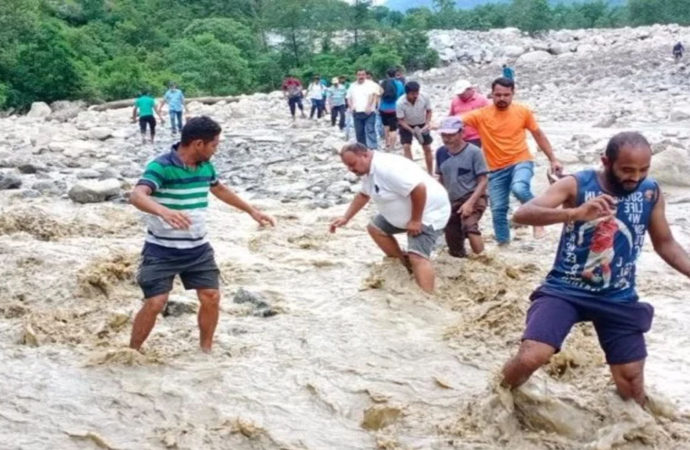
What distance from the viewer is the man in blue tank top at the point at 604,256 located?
3.95 meters

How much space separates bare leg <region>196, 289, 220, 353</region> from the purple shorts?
1.98 m

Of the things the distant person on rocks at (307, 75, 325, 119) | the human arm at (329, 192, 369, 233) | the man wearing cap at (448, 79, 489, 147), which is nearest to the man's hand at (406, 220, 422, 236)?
the human arm at (329, 192, 369, 233)

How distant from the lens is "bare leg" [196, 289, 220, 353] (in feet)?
17.6

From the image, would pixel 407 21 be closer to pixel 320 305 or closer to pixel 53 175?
pixel 53 175

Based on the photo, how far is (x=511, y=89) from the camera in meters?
7.92

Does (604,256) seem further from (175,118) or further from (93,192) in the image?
(175,118)

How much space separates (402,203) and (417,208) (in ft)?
0.52

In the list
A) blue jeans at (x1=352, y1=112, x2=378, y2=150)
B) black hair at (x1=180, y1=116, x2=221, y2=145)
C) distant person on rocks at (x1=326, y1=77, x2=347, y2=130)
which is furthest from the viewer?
distant person on rocks at (x1=326, y1=77, x2=347, y2=130)

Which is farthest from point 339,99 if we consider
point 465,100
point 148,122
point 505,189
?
point 505,189

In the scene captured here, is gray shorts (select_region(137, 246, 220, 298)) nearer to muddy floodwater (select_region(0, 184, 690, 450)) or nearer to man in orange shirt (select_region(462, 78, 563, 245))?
muddy floodwater (select_region(0, 184, 690, 450))

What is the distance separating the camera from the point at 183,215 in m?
4.85

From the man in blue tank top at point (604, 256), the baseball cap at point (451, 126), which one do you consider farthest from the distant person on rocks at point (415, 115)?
the man in blue tank top at point (604, 256)

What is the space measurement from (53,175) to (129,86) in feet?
87.1

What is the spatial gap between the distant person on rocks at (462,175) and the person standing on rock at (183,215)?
2.59 m
